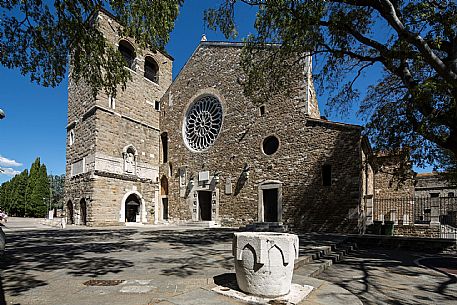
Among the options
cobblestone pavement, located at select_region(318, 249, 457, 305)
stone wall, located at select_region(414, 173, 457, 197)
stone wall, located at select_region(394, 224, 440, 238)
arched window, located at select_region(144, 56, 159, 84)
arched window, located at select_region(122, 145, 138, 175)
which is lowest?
stone wall, located at select_region(394, 224, 440, 238)

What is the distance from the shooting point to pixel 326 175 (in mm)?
14039

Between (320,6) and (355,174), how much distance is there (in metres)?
8.01

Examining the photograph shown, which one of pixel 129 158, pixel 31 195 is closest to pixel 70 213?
pixel 129 158

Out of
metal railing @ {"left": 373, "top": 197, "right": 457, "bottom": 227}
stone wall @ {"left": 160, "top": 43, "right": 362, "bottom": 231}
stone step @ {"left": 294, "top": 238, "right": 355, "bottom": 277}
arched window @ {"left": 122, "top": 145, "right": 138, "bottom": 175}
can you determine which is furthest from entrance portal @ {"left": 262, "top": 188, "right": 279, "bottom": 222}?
arched window @ {"left": 122, "top": 145, "right": 138, "bottom": 175}

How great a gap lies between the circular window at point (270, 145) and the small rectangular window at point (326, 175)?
111 inches

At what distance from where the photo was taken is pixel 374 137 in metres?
9.20

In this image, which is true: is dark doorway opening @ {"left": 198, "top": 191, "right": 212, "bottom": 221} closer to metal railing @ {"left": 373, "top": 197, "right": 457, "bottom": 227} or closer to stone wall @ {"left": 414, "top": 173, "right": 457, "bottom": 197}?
metal railing @ {"left": 373, "top": 197, "right": 457, "bottom": 227}

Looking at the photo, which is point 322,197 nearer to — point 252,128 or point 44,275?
point 252,128

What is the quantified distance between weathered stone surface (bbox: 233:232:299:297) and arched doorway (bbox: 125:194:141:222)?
1676cm

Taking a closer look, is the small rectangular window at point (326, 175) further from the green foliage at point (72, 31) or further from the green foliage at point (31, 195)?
the green foliage at point (31, 195)

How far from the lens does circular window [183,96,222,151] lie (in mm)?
19062

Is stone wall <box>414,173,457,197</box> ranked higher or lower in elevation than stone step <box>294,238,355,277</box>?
higher

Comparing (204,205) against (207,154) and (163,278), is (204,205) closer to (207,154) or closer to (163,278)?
(207,154)

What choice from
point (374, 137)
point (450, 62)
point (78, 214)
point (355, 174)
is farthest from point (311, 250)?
point (78, 214)
